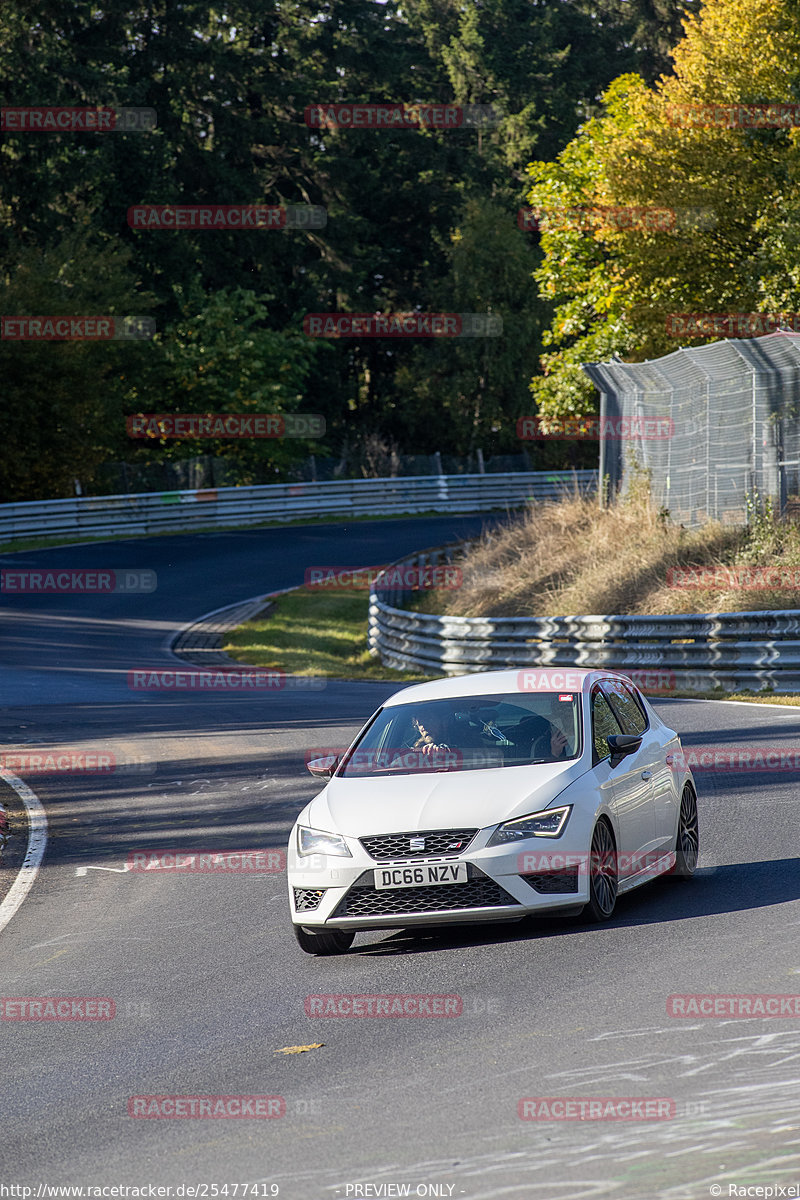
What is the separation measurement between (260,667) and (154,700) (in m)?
5.87

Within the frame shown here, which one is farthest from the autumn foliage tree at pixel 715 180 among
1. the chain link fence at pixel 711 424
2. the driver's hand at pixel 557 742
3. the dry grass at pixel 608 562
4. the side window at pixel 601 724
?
the driver's hand at pixel 557 742

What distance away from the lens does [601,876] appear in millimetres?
8406

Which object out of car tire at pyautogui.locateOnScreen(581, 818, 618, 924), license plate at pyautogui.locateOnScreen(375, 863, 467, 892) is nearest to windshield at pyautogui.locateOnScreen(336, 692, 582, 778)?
car tire at pyautogui.locateOnScreen(581, 818, 618, 924)

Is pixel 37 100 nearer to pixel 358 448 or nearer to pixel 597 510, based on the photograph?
pixel 358 448

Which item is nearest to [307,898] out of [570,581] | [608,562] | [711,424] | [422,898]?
[422,898]

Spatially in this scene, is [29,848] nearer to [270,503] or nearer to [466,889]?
[466,889]

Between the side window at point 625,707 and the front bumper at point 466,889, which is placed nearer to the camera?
the front bumper at point 466,889

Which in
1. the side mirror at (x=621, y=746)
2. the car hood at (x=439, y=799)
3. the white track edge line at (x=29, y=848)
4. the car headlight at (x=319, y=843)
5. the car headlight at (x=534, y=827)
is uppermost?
the side mirror at (x=621, y=746)

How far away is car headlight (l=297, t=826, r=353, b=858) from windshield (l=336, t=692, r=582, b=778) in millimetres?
603

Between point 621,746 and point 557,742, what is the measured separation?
1.23ft

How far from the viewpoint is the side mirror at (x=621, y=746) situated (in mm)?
8789

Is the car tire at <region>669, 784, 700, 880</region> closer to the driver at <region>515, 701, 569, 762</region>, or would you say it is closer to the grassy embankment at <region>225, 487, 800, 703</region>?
the driver at <region>515, 701, 569, 762</region>

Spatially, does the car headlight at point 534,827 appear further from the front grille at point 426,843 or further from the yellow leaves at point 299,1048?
the yellow leaves at point 299,1048

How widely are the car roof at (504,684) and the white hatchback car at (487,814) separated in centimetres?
2
